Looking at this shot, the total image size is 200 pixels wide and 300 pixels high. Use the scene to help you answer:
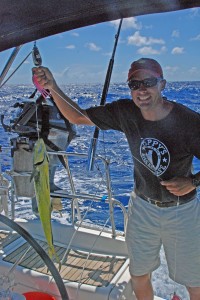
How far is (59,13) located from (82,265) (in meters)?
1.92

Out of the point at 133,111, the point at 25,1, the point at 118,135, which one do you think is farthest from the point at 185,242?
the point at 118,135

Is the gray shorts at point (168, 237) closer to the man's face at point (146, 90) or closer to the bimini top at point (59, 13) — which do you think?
the man's face at point (146, 90)

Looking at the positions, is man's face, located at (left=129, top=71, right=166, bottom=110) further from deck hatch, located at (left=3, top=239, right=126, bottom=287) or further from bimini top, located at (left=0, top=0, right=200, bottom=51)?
deck hatch, located at (left=3, top=239, right=126, bottom=287)

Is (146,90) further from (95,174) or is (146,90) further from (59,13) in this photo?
(95,174)

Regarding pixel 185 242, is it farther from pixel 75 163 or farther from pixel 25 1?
pixel 75 163

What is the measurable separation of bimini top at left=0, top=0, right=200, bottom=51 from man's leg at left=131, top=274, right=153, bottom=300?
4.97 feet

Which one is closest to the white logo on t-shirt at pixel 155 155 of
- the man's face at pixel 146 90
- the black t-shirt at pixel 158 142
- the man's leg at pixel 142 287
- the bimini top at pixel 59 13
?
the black t-shirt at pixel 158 142

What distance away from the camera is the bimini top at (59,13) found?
1.20 meters

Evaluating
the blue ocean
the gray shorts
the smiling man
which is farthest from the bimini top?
the blue ocean

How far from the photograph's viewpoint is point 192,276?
2.11m

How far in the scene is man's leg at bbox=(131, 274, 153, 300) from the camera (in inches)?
88.4

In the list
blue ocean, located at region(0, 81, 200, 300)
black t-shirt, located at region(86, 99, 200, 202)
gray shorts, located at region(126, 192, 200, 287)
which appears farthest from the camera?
blue ocean, located at region(0, 81, 200, 300)

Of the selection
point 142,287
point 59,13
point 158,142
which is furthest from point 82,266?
point 59,13

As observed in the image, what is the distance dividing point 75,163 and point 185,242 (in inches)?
170
